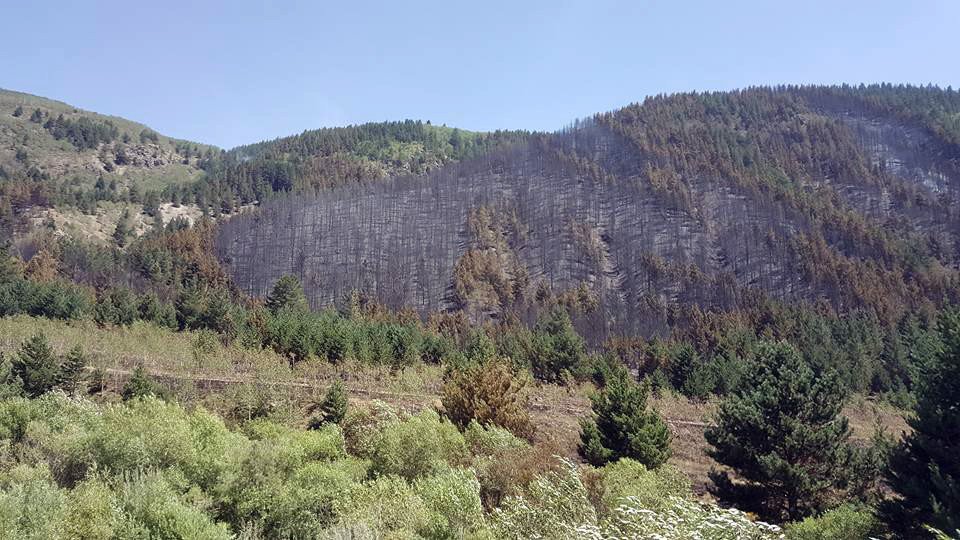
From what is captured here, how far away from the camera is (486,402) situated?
2242 cm

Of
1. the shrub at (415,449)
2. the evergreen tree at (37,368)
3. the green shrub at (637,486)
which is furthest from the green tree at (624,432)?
the evergreen tree at (37,368)

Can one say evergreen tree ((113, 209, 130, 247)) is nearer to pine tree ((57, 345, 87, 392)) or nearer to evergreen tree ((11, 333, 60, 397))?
evergreen tree ((11, 333, 60, 397))

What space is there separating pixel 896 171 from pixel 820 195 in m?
24.1

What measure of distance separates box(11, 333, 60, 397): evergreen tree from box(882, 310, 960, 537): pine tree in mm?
28547

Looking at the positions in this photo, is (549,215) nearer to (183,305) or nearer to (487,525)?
(183,305)

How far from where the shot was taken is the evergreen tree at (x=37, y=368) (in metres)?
24.8

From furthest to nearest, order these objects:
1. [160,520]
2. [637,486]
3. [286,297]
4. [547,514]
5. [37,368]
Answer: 1. [286,297]
2. [37,368]
3. [637,486]
4. [160,520]
5. [547,514]

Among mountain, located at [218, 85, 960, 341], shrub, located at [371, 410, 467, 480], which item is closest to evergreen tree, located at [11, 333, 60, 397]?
shrub, located at [371, 410, 467, 480]

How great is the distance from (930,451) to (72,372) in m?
29.0

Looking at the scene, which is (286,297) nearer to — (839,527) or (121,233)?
(121,233)

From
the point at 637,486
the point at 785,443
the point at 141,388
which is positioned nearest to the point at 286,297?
the point at 141,388

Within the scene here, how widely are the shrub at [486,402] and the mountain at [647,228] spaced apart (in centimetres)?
4596

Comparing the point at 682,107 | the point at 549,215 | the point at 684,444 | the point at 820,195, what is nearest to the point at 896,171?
the point at 820,195

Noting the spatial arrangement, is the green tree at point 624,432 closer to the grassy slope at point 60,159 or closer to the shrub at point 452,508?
the shrub at point 452,508
